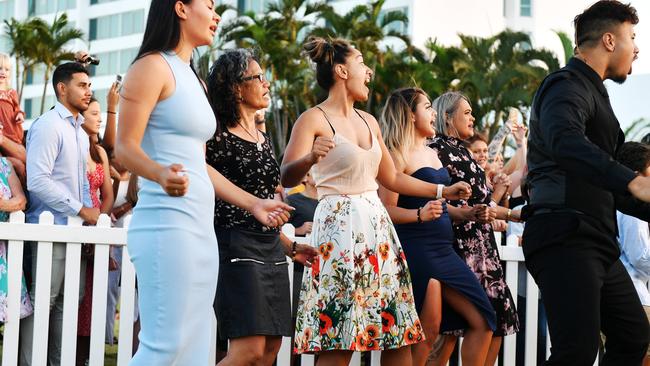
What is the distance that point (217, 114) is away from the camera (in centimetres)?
562

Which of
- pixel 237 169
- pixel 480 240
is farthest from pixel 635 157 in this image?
pixel 237 169

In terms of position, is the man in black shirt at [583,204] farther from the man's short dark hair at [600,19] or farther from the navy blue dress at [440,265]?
the navy blue dress at [440,265]

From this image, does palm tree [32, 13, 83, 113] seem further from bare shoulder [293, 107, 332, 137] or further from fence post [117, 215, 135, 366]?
bare shoulder [293, 107, 332, 137]

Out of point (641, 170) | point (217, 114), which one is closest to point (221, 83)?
point (217, 114)

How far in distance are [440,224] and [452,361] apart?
154 centimetres

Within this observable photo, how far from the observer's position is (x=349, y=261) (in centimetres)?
593

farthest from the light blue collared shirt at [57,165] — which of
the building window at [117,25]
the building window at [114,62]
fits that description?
the building window at [117,25]

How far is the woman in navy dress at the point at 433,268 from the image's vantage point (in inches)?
257

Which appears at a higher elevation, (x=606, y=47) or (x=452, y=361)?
(x=606, y=47)

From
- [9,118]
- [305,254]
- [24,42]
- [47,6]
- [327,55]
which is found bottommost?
[305,254]

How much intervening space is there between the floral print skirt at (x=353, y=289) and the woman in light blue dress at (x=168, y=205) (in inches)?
73.2

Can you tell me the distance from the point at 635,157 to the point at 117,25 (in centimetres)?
6663

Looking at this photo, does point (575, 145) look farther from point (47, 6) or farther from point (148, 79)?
point (47, 6)

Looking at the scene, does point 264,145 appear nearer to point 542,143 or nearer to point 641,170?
point 542,143
